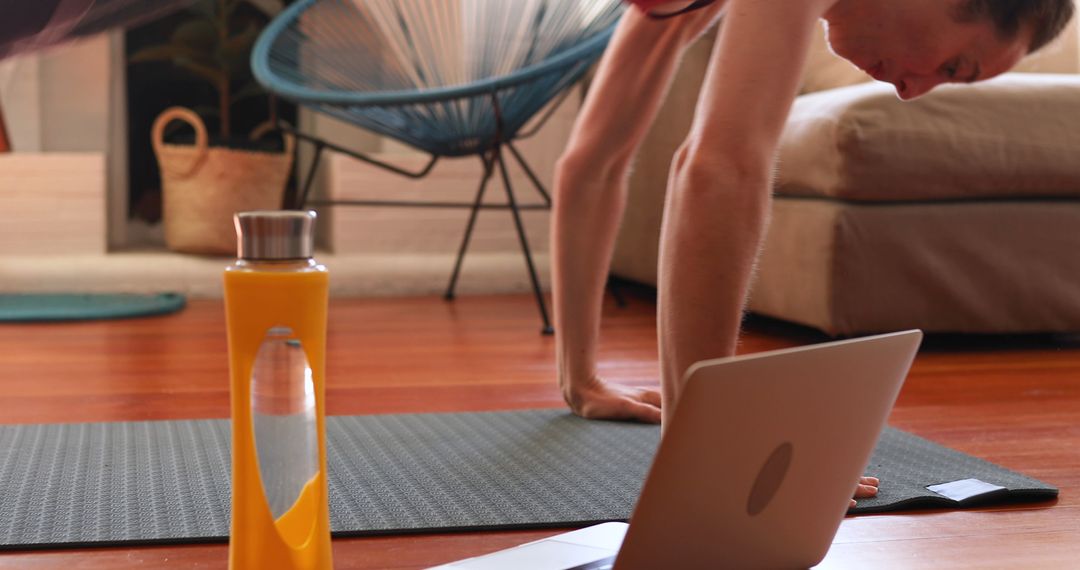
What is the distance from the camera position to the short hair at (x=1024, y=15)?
85 centimetres

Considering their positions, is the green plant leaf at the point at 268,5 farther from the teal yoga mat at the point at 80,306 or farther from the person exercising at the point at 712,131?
the person exercising at the point at 712,131

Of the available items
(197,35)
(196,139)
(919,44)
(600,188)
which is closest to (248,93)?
(197,35)

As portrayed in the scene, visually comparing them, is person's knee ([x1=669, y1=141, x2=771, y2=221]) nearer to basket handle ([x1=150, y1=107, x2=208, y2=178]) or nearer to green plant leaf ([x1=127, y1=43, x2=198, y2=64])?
basket handle ([x1=150, y1=107, x2=208, y2=178])

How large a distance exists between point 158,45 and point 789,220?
2.06 meters

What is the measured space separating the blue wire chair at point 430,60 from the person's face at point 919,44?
1196 mm

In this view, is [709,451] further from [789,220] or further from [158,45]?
[158,45]

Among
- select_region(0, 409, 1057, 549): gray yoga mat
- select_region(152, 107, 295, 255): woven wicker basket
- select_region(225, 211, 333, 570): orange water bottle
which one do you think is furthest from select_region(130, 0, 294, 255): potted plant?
select_region(225, 211, 333, 570): orange water bottle

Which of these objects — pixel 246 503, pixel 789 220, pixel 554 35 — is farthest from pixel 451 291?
pixel 246 503

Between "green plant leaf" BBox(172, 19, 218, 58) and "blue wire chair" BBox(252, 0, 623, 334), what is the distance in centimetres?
71

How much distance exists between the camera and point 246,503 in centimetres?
59

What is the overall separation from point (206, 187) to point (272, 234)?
239 centimetres

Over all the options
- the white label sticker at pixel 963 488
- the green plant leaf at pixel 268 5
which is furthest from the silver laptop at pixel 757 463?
the green plant leaf at pixel 268 5

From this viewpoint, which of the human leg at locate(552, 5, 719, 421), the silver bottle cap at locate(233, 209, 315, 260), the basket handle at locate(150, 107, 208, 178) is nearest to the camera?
the silver bottle cap at locate(233, 209, 315, 260)

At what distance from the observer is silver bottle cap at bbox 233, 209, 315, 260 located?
0.54m
